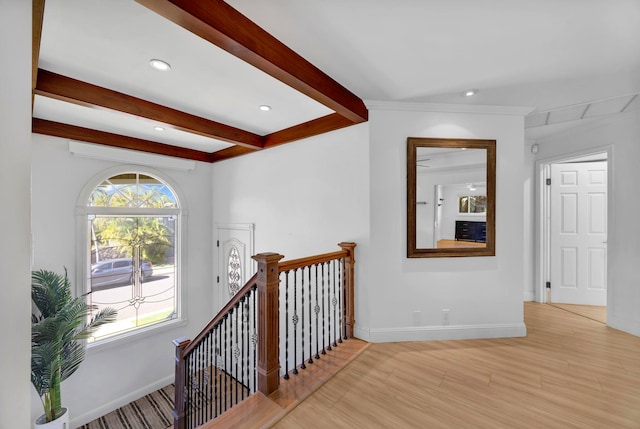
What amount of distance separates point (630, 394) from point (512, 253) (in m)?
1.20

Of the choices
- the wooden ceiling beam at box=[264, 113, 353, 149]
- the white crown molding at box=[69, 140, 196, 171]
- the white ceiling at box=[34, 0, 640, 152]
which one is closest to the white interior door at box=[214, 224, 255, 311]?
the white crown molding at box=[69, 140, 196, 171]

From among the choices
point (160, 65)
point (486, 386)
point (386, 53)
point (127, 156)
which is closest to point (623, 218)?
point (486, 386)

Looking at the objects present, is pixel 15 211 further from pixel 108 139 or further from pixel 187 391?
pixel 108 139

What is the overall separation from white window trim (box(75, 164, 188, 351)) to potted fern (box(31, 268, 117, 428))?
538 mm

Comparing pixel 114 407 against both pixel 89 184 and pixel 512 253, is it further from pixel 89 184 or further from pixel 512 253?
pixel 512 253

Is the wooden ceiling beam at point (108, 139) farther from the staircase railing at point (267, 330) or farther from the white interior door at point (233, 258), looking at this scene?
the staircase railing at point (267, 330)

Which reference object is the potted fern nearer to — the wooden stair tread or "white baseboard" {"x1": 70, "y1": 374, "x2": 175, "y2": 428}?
"white baseboard" {"x1": 70, "y1": 374, "x2": 175, "y2": 428}

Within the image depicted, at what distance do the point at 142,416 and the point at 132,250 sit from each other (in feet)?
7.03

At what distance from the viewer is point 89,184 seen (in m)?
3.50

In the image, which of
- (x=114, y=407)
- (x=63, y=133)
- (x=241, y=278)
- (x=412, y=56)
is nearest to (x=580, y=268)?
(x=412, y=56)

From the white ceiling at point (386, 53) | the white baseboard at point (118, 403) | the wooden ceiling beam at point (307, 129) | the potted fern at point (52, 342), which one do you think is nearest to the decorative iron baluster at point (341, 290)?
the wooden ceiling beam at point (307, 129)

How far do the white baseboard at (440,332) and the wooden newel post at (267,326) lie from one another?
3.50 ft

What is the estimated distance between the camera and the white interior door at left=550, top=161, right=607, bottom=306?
11.9ft

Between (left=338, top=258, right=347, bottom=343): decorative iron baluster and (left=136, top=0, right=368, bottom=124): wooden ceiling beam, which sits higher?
(left=136, top=0, right=368, bottom=124): wooden ceiling beam
